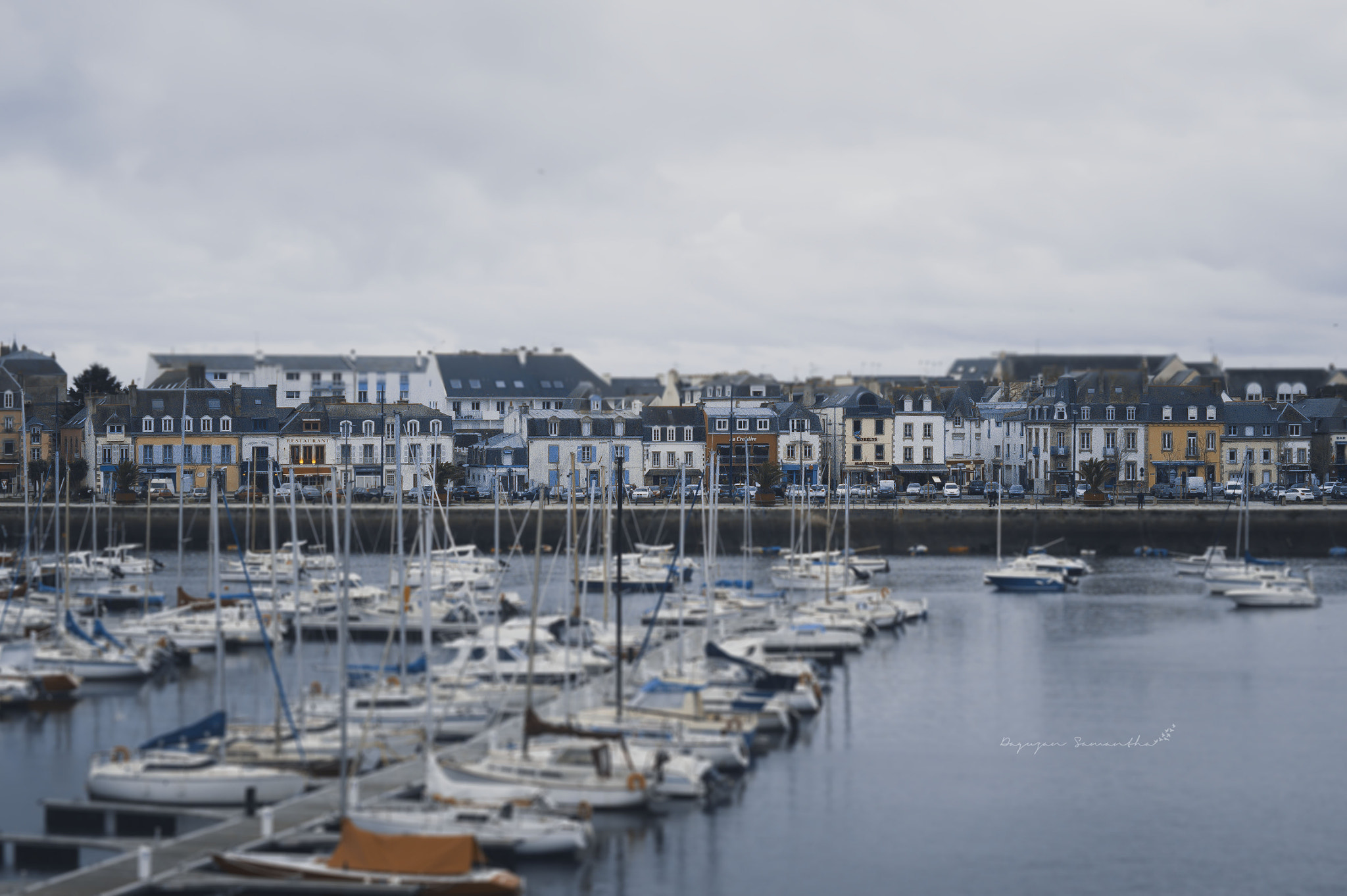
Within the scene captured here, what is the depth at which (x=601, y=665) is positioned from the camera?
38.5m

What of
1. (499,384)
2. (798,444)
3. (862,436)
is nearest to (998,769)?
(798,444)

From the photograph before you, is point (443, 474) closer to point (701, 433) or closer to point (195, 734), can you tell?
point (701, 433)

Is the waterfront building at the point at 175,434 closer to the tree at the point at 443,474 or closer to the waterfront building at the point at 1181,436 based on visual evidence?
the tree at the point at 443,474

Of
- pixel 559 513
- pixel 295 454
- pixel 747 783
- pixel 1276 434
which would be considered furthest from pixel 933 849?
pixel 1276 434

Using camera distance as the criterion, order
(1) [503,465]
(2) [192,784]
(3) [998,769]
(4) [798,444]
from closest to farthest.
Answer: (2) [192,784] → (3) [998,769] → (1) [503,465] → (4) [798,444]

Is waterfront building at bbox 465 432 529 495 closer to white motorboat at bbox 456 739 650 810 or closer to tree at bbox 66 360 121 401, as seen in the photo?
tree at bbox 66 360 121 401

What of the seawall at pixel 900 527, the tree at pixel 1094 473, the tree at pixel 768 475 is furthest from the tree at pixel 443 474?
the tree at pixel 1094 473

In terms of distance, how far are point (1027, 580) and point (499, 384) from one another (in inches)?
2134

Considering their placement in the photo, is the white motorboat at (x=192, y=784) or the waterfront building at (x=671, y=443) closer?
the white motorboat at (x=192, y=784)

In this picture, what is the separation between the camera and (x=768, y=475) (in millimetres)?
84625

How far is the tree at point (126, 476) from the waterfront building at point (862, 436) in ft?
123

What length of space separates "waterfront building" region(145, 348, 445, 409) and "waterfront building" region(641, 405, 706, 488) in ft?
82.3

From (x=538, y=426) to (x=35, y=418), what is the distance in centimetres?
3055

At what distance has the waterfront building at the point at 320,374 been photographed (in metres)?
111
